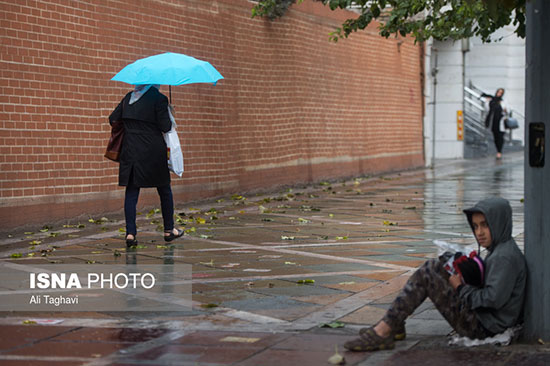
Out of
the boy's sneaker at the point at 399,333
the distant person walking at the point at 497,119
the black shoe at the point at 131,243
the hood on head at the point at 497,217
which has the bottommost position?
the boy's sneaker at the point at 399,333

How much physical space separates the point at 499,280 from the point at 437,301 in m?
0.38

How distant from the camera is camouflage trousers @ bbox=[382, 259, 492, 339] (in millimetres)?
5324

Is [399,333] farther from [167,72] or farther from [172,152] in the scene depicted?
[167,72]

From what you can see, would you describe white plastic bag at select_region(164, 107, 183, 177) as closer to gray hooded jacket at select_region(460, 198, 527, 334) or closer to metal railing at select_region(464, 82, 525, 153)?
gray hooded jacket at select_region(460, 198, 527, 334)

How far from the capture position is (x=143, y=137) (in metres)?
9.14

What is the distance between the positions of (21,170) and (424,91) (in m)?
15.8

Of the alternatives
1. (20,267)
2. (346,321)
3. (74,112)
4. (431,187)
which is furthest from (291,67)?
(346,321)

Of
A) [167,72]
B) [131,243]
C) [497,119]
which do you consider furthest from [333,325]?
[497,119]

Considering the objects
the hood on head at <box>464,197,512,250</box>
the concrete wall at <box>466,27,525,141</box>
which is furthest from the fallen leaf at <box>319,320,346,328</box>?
the concrete wall at <box>466,27,525,141</box>

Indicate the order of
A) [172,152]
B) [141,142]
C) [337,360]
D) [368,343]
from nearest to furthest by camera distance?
[337,360] → [368,343] → [141,142] → [172,152]

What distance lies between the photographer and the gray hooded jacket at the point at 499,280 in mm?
5246

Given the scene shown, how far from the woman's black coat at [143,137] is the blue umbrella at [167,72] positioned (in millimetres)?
204

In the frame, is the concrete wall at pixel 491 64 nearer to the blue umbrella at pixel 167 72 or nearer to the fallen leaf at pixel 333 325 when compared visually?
the blue umbrella at pixel 167 72

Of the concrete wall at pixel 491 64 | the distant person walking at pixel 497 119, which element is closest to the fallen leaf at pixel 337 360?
the distant person walking at pixel 497 119
